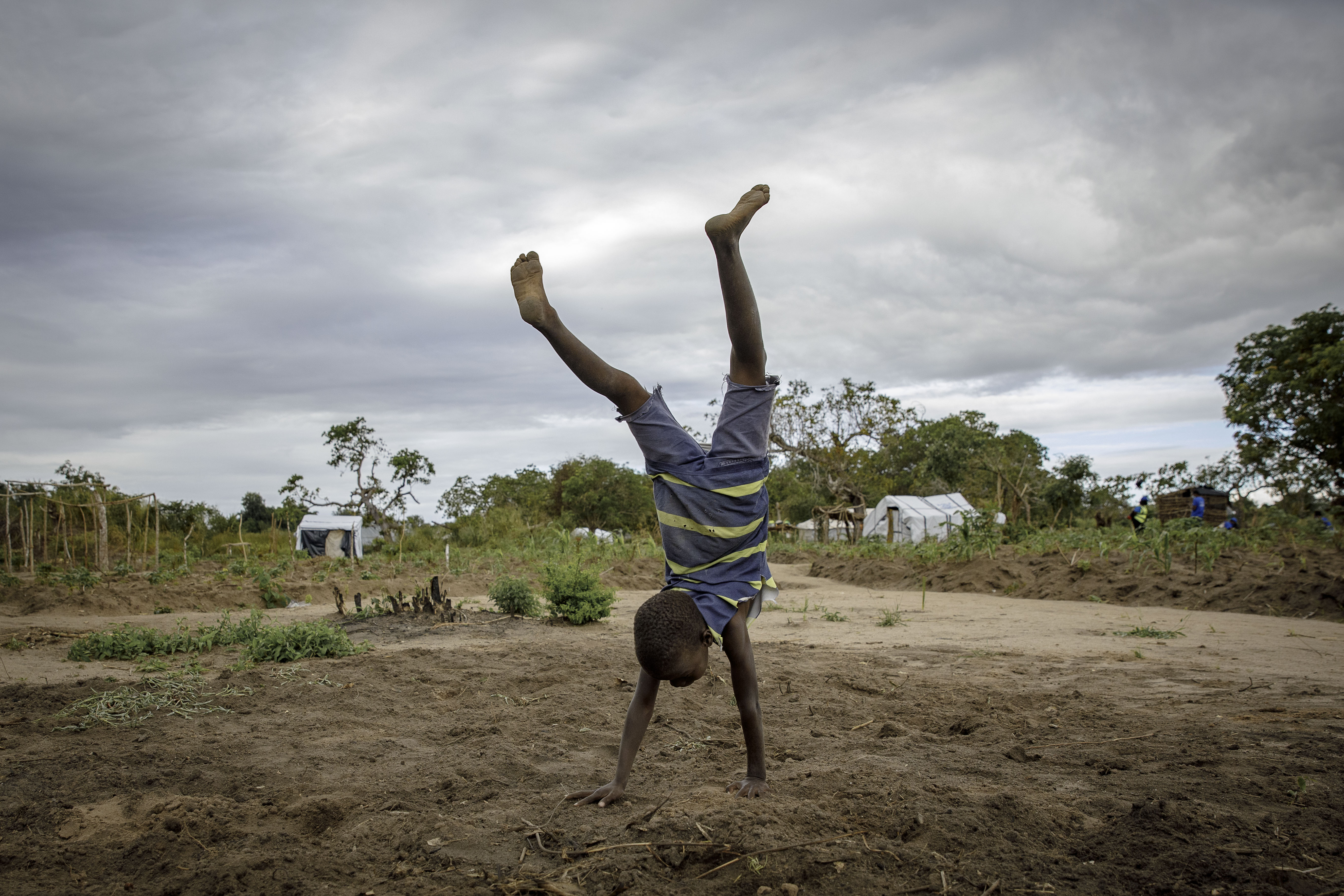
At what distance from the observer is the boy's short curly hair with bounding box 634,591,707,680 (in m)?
2.59

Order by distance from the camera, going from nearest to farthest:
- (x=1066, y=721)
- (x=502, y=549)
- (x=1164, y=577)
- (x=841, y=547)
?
1. (x=1066, y=721)
2. (x=1164, y=577)
3. (x=502, y=549)
4. (x=841, y=547)

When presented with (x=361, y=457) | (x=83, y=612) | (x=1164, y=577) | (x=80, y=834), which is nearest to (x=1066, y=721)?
(x=80, y=834)

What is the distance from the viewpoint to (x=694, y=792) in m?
2.97

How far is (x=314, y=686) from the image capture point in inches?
205

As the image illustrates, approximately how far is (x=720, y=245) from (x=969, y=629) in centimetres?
657

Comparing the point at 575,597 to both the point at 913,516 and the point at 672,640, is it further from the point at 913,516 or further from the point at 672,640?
the point at 913,516

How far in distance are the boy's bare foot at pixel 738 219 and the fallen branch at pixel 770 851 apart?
198cm

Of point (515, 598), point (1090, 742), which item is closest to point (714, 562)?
point (1090, 742)

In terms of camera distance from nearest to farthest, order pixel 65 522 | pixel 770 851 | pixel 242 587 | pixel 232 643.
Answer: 1. pixel 770 851
2. pixel 232 643
3. pixel 242 587
4. pixel 65 522

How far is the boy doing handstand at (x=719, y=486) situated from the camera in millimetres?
2838

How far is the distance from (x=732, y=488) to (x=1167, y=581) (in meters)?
10.0

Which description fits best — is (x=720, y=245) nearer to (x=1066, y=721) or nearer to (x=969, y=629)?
(x=1066, y=721)

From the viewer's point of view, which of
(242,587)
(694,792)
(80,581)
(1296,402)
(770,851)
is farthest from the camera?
(1296,402)

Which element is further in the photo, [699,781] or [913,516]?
[913,516]
